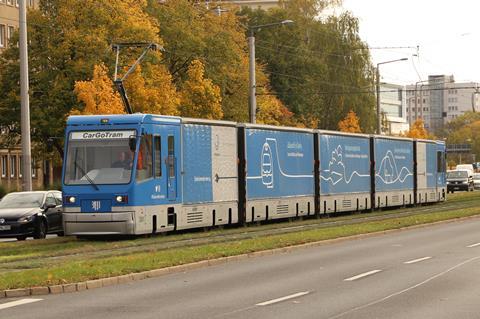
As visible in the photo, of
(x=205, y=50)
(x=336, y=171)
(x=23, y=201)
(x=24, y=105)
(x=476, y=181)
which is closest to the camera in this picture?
(x=23, y=201)

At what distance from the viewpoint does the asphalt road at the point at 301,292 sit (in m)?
14.0

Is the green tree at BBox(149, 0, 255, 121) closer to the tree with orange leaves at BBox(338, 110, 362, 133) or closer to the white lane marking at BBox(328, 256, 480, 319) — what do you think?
the tree with orange leaves at BBox(338, 110, 362, 133)

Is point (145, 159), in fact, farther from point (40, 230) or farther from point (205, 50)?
point (205, 50)

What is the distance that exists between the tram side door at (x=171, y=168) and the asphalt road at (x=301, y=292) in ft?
26.3

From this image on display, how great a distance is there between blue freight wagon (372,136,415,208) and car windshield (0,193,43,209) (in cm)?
1969

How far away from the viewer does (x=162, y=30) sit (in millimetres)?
68938

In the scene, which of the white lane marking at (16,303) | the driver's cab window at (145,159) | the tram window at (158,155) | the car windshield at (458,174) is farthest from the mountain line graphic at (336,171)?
the car windshield at (458,174)

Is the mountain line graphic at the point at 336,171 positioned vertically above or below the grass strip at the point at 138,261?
above

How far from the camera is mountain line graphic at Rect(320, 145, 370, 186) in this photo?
1789 inches

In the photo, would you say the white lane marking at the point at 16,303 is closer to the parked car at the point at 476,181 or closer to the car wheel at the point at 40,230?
the car wheel at the point at 40,230

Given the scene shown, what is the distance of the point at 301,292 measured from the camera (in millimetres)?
16312

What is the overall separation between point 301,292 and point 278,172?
2420 cm

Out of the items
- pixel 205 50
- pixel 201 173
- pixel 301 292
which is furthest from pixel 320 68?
pixel 301 292

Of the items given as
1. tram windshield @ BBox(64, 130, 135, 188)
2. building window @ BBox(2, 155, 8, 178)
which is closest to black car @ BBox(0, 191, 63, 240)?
tram windshield @ BBox(64, 130, 135, 188)
